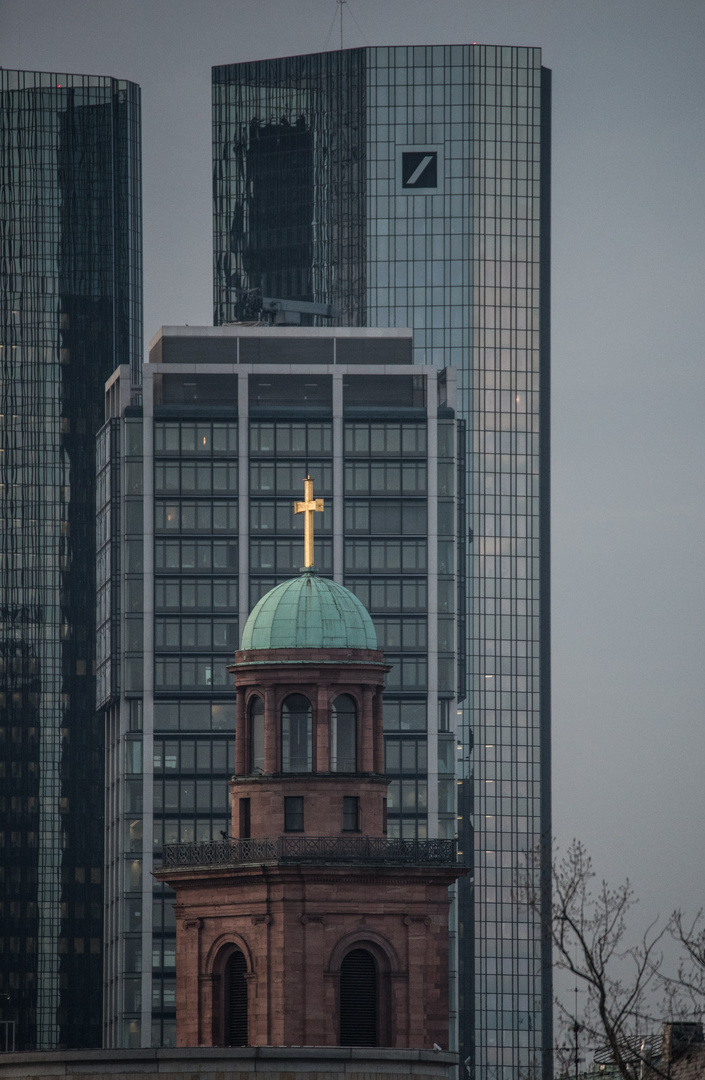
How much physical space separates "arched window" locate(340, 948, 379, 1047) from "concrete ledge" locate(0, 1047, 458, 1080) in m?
22.2

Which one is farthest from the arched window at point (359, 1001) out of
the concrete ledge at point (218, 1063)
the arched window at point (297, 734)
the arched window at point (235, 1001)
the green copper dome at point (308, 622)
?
the concrete ledge at point (218, 1063)

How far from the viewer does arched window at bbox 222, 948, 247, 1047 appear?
128 metres

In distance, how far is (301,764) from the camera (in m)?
130

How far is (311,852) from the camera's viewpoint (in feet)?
419

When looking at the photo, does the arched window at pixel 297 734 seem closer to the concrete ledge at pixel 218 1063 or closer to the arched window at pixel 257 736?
the arched window at pixel 257 736

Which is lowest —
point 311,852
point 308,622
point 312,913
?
point 312,913

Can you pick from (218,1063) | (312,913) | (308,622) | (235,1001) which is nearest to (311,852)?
(312,913)

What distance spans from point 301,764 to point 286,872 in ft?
15.5

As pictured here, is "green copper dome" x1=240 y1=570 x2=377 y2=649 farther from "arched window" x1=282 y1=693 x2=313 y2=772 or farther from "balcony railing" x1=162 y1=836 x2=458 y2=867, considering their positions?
"balcony railing" x1=162 y1=836 x2=458 y2=867

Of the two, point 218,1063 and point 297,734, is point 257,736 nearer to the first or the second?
point 297,734

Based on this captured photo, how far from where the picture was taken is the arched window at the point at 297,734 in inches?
5094

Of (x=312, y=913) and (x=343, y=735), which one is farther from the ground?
(x=343, y=735)

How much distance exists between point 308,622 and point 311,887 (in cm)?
1107

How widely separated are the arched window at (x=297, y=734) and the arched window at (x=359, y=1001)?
25.6 ft
